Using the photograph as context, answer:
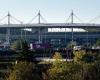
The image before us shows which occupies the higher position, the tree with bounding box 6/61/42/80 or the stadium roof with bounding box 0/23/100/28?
the stadium roof with bounding box 0/23/100/28

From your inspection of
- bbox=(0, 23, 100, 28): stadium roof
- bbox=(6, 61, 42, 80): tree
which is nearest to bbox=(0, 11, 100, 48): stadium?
bbox=(0, 23, 100, 28): stadium roof

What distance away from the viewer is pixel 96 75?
1994 cm

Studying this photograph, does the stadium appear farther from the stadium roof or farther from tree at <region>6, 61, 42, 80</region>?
tree at <region>6, 61, 42, 80</region>

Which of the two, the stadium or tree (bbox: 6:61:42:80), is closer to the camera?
tree (bbox: 6:61:42:80)

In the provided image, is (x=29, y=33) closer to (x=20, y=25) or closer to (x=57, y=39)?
(x=57, y=39)

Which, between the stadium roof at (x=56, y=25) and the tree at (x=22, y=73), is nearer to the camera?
the tree at (x=22, y=73)

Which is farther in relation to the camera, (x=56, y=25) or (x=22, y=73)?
(x=56, y=25)

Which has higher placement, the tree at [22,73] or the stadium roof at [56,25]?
the stadium roof at [56,25]

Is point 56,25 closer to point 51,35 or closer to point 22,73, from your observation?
point 51,35

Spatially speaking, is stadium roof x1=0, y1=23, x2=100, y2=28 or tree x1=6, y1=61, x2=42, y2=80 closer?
tree x1=6, y1=61, x2=42, y2=80

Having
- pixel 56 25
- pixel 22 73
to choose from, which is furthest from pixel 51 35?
pixel 22 73

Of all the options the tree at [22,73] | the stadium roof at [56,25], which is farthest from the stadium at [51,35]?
the tree at [22,73]

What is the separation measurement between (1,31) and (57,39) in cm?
1212

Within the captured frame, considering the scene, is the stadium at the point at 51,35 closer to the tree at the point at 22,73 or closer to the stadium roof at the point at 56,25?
the stadium roof at the point at 56,25
